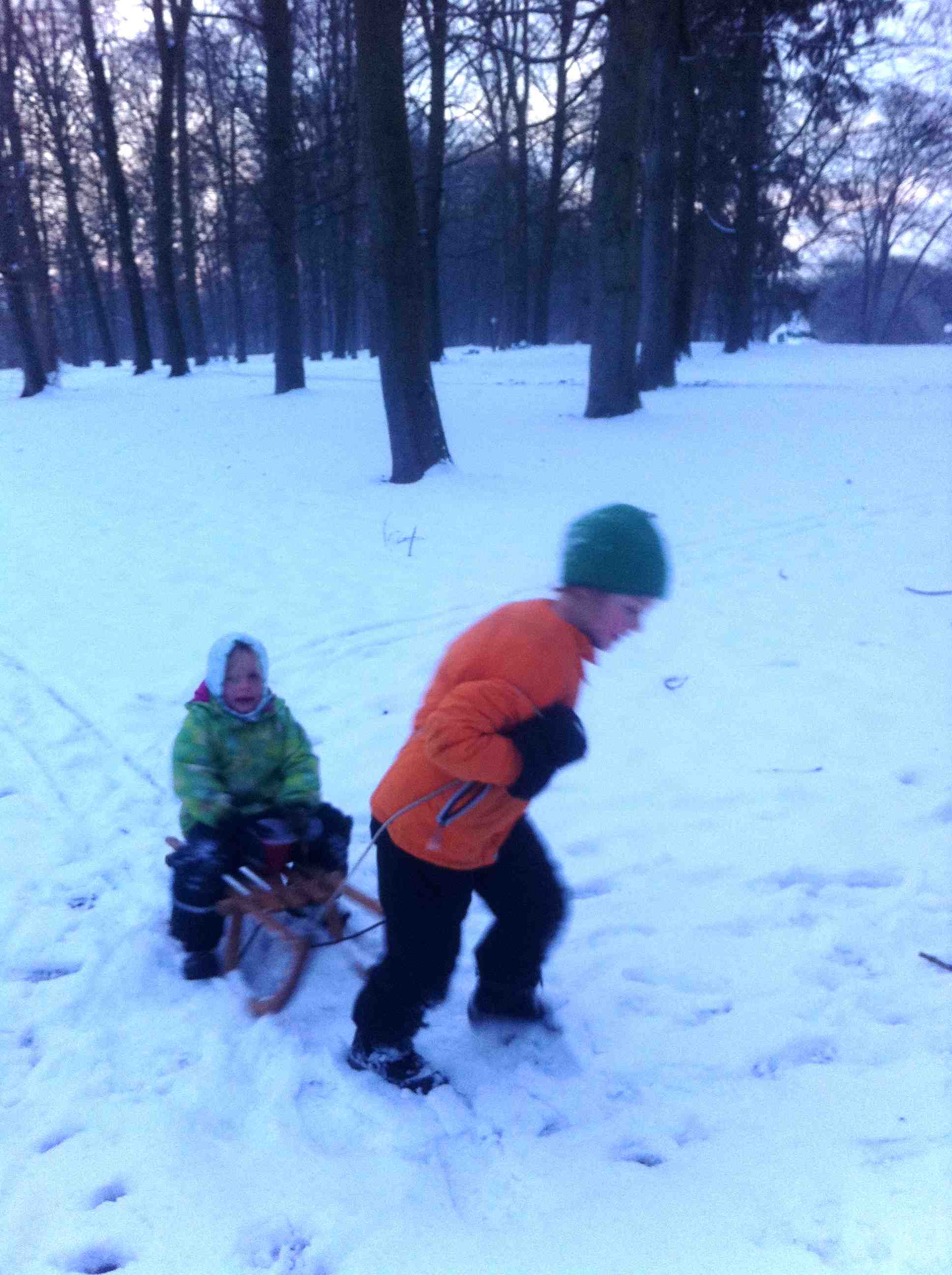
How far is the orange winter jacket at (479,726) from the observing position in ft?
7.93

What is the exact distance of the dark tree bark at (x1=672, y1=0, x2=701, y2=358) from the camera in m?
17.6

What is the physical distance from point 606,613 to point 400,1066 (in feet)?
4.59

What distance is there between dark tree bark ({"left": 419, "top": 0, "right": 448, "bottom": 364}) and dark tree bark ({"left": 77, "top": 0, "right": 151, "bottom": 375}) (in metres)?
6.60

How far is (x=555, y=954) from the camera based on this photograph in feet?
11.8

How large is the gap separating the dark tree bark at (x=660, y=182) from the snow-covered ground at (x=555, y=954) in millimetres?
9475

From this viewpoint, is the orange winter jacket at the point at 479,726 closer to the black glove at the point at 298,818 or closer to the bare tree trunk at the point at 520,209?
the black glove at the point at 298,818

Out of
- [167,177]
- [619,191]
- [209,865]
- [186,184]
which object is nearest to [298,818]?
[209,865]

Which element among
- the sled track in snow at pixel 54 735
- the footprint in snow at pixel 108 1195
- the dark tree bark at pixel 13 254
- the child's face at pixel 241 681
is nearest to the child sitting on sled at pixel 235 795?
the child's face at pixel 241 681

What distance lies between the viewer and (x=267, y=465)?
13.1 metres

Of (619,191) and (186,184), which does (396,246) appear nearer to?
(619,191)

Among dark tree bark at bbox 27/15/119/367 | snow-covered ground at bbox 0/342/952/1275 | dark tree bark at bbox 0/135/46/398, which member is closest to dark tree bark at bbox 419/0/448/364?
dark tree bark at bbox 0/135/46/398

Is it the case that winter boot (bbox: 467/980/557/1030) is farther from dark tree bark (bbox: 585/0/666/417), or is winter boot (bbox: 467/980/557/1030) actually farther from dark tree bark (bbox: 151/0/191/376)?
dark tree bark (bbox: 151/0/191/376)

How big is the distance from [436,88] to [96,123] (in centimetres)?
1105

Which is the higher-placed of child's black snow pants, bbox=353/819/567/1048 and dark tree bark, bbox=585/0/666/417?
dark tree bark, bbox=585/0/666/417
